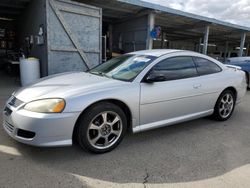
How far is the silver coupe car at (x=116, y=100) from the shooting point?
8.80 feet

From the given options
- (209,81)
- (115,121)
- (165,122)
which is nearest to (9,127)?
(115,121)

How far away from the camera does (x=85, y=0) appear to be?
941 centimetres

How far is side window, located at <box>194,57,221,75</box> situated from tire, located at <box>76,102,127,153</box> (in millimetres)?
1821

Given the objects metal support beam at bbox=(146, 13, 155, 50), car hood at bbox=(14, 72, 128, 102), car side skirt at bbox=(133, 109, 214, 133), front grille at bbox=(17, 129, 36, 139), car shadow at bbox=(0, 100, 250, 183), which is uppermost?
metal support beam at bbox=(146, 13, 155, 50)

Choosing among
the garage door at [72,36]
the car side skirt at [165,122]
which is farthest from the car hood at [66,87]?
the garage door at [72,36]

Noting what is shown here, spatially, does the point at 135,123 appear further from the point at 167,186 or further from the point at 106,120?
the point at 167,186

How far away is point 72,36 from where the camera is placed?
7.97 metres

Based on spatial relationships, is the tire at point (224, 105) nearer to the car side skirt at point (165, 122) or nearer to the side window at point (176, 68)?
the car side skirt at point (165, 122)

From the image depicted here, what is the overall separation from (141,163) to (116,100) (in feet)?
2.89

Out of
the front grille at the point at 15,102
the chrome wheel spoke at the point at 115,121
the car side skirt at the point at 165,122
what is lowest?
the car side skirt at the point at 165,122

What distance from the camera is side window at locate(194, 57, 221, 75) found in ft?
13.4

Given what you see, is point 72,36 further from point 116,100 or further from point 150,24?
point 116,100

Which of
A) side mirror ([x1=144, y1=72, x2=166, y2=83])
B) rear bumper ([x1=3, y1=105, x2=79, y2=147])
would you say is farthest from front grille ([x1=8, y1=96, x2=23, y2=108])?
side mirror ([x1=144, y1=72, x2=166, y2=83])

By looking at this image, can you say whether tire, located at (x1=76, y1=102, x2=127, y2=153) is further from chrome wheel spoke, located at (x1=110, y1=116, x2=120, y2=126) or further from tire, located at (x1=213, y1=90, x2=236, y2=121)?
tire, located at (x1=213, y1=90, x2=236, y2=121)
